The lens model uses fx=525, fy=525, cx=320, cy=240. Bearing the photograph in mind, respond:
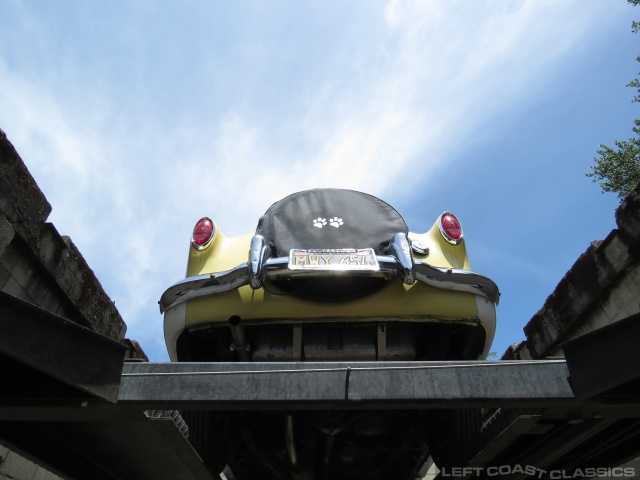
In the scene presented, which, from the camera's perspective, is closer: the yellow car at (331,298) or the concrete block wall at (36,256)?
the yellow car at (331,298)

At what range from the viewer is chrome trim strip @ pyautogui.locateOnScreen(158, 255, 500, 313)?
247 centimetres

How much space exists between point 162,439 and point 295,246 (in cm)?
109

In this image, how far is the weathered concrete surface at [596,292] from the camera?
3869mm

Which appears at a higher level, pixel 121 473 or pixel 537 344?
pixel 537 344

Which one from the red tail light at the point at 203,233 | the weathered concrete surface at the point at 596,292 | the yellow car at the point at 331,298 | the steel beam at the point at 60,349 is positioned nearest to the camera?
the steel beam at the point at 60,349

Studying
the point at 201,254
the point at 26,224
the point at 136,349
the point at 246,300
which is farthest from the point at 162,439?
the point at 136,349

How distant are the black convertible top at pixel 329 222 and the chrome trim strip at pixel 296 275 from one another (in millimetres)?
166

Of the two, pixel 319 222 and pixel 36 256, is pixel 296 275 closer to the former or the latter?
pixel 319 222

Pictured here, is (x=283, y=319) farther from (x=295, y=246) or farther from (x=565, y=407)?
(x=565, y=407)

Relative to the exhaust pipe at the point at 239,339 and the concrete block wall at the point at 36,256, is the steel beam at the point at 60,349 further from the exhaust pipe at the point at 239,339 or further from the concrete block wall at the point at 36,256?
the concrete block wall at the point at 36,256

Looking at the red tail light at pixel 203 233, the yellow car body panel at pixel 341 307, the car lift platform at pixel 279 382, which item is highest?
the red tail light at pixel 203 233

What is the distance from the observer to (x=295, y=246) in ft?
8.75

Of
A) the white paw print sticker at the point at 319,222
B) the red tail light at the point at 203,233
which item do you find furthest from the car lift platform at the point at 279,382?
the red tail light at the point at 203,233

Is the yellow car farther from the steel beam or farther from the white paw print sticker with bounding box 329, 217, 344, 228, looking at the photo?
the steel beam
